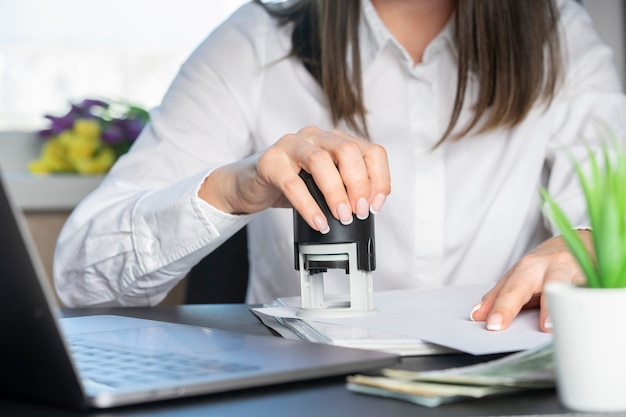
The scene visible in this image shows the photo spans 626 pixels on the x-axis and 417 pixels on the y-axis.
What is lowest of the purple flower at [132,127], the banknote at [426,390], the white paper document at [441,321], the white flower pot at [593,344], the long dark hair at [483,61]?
the white paper document at [441,321]

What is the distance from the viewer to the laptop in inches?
22.5

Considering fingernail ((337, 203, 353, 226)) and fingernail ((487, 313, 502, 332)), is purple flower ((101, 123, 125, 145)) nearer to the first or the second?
fingernail ((337, 203, 353, 226))

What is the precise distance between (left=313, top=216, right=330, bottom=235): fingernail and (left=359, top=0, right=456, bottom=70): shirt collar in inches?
29.2

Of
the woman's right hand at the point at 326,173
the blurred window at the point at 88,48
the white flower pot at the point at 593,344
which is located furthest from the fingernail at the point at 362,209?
the blurred window at the point at 88,48

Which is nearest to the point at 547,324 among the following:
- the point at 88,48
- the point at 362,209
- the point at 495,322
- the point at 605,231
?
the point at 495,322

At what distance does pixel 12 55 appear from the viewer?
2.35 meters

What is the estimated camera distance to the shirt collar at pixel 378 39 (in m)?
1.59

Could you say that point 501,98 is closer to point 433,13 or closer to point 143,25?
point 433,13

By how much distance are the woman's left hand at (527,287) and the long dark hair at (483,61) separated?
1.71 ft

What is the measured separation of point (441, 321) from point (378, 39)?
2.59 ft

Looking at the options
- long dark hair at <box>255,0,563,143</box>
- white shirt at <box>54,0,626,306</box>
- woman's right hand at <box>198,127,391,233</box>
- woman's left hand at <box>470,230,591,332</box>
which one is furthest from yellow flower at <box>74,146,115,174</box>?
woman's left hand at <box>470,230,591,332</box>

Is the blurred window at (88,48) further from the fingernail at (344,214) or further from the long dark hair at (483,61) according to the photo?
the fingernail at (344,214)

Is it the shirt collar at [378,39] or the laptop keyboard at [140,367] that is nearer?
the laptop keyboard at [140,367]

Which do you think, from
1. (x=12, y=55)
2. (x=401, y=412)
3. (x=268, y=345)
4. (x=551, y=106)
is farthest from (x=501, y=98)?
(x=12, y=55)
